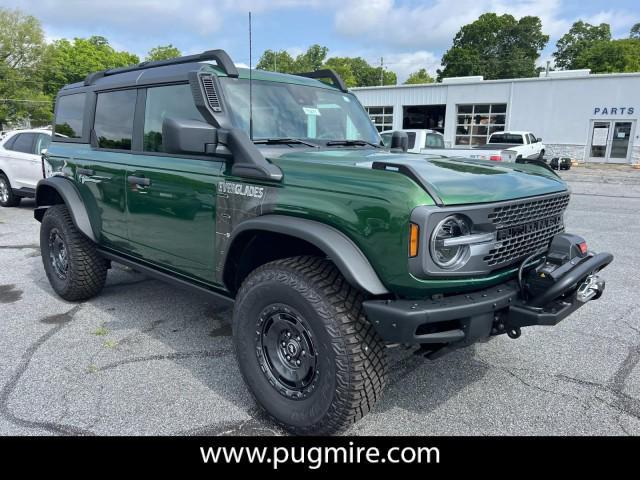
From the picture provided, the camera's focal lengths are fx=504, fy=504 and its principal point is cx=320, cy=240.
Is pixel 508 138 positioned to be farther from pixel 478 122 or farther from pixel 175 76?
pixel 175 76

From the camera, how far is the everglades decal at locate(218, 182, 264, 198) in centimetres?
287

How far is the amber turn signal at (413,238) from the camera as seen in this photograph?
2.26m

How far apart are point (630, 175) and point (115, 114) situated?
68.7 ft

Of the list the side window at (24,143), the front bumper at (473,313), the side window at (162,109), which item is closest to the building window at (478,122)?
the side window at (24,143)

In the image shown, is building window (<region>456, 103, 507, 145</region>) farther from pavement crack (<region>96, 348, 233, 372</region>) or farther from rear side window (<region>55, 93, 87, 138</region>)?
pavement crack (<region>96, 348, 233, 372</region>)

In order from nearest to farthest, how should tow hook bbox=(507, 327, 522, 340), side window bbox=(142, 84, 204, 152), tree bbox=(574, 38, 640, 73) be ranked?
tow hook bbox=(507, 327, 522, 340) → side window bbox=(142, 84, 204, 152) → tree bbox=(574, 38, 640, 73)

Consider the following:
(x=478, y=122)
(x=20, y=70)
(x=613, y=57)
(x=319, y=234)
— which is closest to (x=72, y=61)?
(x=20, y=70)

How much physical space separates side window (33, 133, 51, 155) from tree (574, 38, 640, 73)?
63.8m

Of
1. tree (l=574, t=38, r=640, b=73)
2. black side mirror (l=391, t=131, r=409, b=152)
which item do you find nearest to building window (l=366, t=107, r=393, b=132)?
black side mirror (l=391, t=131, r=409, b=152)

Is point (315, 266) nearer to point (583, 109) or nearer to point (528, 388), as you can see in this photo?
point (528, 388)

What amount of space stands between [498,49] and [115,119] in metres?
71.0

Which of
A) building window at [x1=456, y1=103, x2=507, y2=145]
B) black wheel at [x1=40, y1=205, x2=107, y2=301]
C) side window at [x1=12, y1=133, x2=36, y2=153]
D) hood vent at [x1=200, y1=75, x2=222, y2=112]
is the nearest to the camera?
hood vent at [x1=200, y1=75, x2=222, y2=112]

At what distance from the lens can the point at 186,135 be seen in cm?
276

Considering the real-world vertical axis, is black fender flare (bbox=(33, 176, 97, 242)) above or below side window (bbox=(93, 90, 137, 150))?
below
